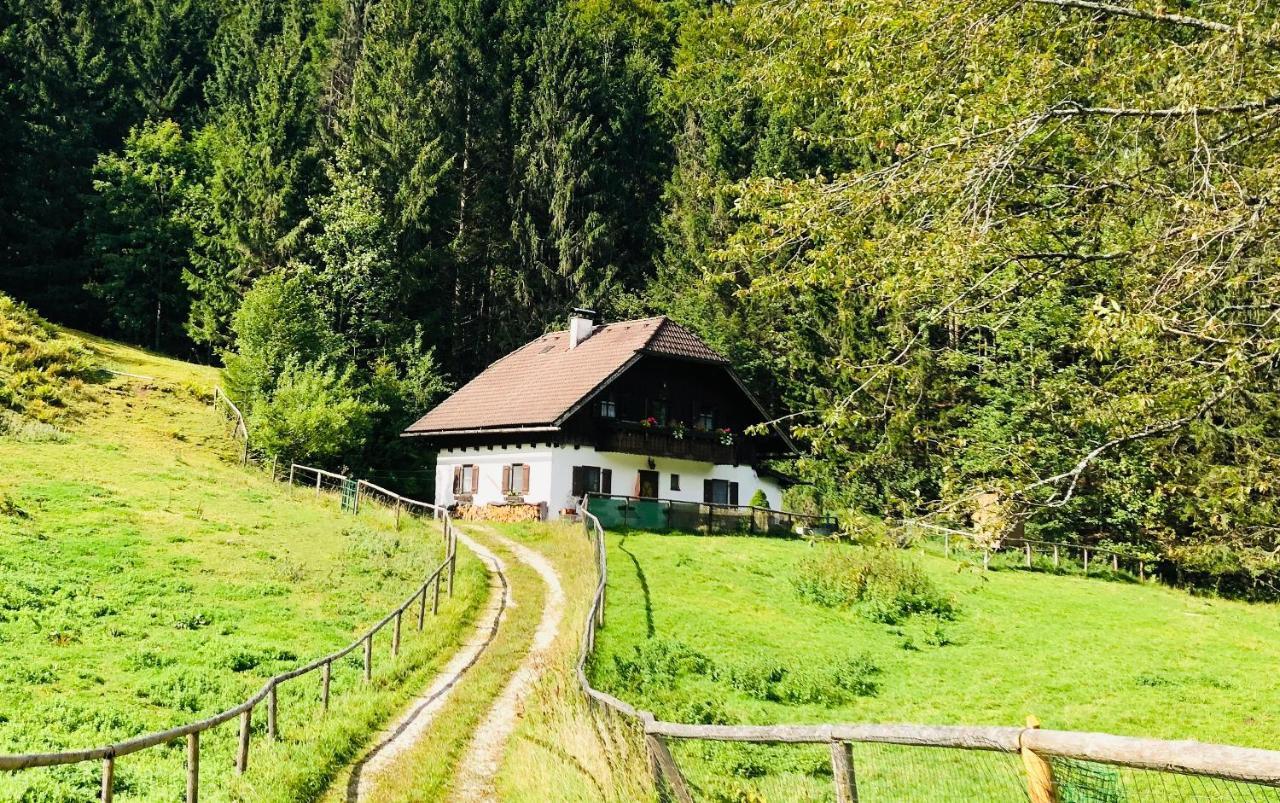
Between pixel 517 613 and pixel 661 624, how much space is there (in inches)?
142

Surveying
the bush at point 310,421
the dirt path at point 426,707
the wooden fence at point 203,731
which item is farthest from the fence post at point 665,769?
the bush at point 310,421

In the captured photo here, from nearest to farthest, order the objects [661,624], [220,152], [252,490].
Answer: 1. [661,624]
2. [252,490]
3. [220,152]

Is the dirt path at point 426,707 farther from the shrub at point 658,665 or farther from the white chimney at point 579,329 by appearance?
the white chimney at point 579,329

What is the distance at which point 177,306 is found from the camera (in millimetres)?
60625

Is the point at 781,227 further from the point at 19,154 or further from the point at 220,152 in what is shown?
the point at 19,154

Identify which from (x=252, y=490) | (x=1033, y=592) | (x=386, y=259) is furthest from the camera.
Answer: (x=386, y=259)

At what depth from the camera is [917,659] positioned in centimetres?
1788

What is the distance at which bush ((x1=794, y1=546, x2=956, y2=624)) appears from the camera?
22047 millimetres

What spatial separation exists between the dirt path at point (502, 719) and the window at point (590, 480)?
13.8 meters

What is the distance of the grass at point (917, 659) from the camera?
13492 mm

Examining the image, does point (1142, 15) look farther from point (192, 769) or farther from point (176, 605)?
point (176, 605)

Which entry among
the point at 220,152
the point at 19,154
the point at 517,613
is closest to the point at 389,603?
the point at 517,613

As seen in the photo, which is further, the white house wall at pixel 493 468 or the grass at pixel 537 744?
the white house wall at pixel 493 468

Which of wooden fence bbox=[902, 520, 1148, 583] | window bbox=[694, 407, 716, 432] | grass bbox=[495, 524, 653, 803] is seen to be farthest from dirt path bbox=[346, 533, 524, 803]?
wooden fence bbox=[902, 520, 1148, 583]
